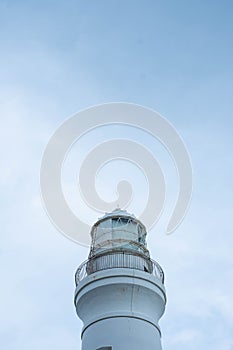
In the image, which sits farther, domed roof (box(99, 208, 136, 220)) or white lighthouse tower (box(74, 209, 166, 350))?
domed roof (box(99, 208, 136, 220))

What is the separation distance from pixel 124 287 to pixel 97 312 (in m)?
1.00

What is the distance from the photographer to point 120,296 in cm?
1262

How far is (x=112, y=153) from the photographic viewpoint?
16.1 meters

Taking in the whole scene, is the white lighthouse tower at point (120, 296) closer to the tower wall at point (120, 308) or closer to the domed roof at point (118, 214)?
the tower wall at point (120, 308)

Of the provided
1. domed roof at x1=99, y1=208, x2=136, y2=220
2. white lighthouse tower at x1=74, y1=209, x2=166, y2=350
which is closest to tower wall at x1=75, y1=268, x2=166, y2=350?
white lighthouse tower at x1=74, y1=209, x2=166, y2=350

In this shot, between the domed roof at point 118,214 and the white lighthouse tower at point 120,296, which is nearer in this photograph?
the white lighthouse tower at point 120,296

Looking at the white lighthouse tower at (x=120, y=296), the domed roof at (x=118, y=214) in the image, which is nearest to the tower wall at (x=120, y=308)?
the white lighthouse tower at (x=120, y=296)

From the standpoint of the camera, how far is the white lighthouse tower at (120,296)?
476 inches

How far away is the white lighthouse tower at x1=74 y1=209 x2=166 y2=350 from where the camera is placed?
12.1 metres

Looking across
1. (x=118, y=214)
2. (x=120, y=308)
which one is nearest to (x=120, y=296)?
(x=120, y=308)

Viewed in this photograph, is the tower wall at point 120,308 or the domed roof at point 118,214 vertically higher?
the domed roof at point 118,214

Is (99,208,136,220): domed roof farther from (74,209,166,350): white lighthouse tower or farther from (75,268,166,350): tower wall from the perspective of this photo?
(75,268,166,350): tower wall

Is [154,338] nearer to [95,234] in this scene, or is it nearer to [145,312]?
[145,312]

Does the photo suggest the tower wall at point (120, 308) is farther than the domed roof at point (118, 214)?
No
